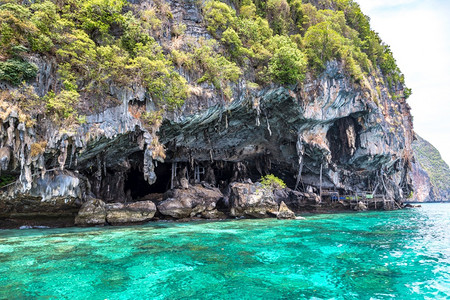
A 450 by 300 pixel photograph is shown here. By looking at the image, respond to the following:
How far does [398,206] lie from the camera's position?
33.7 metres

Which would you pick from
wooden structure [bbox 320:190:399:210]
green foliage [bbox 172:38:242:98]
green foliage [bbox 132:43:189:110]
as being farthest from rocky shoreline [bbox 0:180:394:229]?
wooden structure [bbox 320:190:399:210]

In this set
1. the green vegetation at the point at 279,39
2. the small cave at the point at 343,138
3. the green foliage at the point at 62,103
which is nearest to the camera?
the green foliage at the point at 62,103

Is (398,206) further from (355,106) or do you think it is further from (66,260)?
(66,260)

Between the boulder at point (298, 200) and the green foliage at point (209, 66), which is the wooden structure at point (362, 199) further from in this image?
the green foliage at point (209, 66)

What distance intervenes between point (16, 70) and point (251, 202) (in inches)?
602

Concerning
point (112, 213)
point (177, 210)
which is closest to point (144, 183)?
point (177, 210)

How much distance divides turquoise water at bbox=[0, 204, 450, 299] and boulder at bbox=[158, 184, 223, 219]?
22.5 ft

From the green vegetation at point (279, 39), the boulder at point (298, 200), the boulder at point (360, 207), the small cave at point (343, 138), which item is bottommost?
the boulder at point (360, 207)

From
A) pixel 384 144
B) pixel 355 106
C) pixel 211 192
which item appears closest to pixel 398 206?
pixel 384 144

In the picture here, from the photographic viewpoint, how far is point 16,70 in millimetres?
10867

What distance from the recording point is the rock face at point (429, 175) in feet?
267

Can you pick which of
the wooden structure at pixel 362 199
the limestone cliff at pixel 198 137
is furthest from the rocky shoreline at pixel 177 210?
the wooden structure at pixel 362 199

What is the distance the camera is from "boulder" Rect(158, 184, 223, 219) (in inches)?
695

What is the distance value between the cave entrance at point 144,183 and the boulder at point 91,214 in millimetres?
8875
